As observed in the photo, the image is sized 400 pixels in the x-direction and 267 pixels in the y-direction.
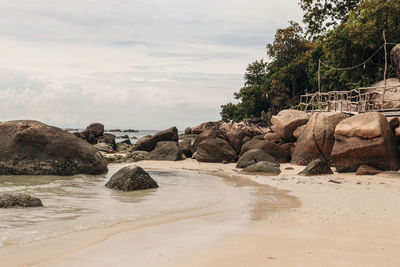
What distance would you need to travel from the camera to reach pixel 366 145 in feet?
38.9

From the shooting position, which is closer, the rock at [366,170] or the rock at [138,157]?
the rock at [366,170]

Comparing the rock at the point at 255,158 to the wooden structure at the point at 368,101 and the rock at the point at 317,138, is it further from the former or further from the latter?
the wooden structure at the point at 368,101

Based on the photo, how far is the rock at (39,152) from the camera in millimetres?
11281

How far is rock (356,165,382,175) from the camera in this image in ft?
37.3

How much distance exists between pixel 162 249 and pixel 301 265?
5.12ft

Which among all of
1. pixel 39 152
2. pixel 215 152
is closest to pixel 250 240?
pixel 39 152

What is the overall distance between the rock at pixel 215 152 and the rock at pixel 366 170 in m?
7.22

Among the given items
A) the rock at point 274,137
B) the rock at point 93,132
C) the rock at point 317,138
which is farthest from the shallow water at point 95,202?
the rock at point 93,132

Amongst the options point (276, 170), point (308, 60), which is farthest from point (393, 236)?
point (308, 60)

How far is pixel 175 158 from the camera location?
19.4m

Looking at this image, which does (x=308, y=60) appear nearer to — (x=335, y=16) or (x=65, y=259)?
(x=335, y=16)

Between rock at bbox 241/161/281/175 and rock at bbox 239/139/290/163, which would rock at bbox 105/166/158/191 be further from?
rock at bbox 239/139/290/163

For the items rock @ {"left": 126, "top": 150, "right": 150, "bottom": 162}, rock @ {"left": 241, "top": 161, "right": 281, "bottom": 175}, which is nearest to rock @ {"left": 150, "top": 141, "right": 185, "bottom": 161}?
rock @ {"left": 126, "top": 150, "right": 150, "bottom": 162}

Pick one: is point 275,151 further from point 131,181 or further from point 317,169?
point 131,181
